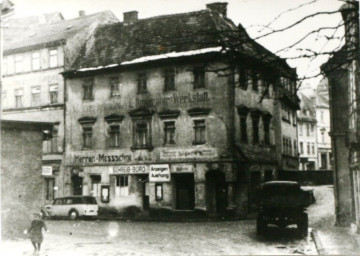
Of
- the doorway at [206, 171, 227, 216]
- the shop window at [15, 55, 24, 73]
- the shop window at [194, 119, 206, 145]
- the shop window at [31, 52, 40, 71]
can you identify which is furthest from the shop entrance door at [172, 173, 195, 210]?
the shop window at [15, 55, 24, 73]

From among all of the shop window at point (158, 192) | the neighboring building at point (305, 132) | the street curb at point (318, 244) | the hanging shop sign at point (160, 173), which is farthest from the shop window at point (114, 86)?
the street curb at point (318, 244)

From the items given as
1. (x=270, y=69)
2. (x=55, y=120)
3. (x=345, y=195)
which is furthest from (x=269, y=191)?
(x=270, y=69)

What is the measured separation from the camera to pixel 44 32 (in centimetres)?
1122

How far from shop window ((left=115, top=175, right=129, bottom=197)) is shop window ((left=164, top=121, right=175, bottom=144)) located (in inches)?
75.5

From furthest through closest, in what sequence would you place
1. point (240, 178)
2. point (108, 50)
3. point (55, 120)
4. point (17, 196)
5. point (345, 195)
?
point (240, 178), point (108, 50), point (345, 195), point (55, 120), point (17, 196)

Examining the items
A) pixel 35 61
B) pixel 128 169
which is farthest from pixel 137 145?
pixel 35 61

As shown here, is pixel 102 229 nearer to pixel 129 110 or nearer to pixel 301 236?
pixel 129 110

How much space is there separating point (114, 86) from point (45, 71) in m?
1.63

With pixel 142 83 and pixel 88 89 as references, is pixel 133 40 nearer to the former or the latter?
pixel 88 89

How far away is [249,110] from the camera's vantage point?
12.1 metres

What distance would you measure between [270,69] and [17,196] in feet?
21.0

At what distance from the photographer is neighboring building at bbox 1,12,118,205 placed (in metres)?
9.85

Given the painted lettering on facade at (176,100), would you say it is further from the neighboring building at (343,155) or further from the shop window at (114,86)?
the neighboring building at (343,155)

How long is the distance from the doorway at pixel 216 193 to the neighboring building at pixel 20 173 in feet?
19.3
